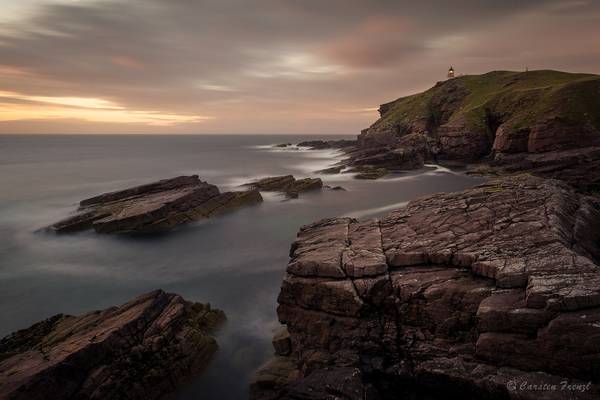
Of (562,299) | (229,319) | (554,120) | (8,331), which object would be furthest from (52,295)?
(554,120)

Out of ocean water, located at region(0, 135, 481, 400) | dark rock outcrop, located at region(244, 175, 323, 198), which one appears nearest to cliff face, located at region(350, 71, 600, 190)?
ocean water, located at region(0, 135, 481, 400)

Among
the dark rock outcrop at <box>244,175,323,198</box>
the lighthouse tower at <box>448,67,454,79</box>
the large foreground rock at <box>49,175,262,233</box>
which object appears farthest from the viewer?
the lighthouse tower at <box>448,67,454,79</box>

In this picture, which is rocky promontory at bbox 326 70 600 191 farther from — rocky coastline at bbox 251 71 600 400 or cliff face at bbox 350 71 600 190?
rocky coastline at bbox 251 71 600 400

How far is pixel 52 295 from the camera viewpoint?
22.2 m

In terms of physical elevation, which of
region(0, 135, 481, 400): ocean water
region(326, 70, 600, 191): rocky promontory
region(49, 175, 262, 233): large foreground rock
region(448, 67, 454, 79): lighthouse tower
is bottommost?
region(0, 135, 481, 400): ocean water

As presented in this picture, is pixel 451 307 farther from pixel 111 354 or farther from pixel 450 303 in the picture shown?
pixel 111 354

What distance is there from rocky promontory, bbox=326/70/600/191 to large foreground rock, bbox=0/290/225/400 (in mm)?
43796

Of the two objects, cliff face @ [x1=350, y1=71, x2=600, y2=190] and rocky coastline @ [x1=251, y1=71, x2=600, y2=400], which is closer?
rocky coastline @ [x1=251, y1=71, x2=600, y2=400]

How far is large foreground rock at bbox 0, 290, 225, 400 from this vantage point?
11148 mm

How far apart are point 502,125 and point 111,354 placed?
65624mm

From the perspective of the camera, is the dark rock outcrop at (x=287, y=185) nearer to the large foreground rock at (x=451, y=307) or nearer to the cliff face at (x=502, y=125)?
the cliff face at (x=502, y=125)

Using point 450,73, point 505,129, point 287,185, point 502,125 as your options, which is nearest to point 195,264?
point 287,185

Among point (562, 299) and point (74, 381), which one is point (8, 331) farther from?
point (562, 299)

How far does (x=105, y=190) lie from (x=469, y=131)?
69420 mm
